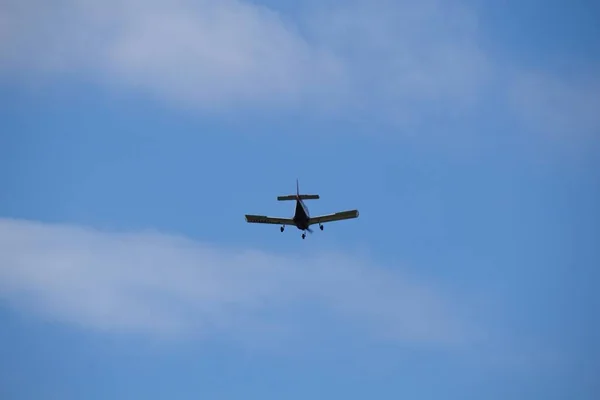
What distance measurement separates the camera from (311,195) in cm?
9700

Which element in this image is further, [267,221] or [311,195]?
[267,221]

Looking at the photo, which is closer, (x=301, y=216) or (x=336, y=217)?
(x=301, y=216)

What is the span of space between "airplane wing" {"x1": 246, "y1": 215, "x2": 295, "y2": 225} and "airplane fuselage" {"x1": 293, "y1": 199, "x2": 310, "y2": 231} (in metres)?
2.12

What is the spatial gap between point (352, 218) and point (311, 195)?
1178cm

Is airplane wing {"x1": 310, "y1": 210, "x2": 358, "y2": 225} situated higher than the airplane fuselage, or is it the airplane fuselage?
airplane wing {"x1": 310, "y1": 210, "x2": 358, "y2": 225}

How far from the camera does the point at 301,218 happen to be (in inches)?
3939

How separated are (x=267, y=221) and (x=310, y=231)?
22.7 ft

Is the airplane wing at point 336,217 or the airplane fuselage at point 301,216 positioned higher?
the airplane wing at point 336,217

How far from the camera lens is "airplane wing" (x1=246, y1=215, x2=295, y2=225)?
341 feet

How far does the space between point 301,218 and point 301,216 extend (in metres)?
0.38

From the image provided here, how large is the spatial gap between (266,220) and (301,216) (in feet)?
26.7

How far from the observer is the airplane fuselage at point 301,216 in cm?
9869

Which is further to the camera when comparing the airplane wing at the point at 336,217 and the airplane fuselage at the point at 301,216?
the airplane wing at the point at 336,217

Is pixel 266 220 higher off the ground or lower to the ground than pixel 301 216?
higher
